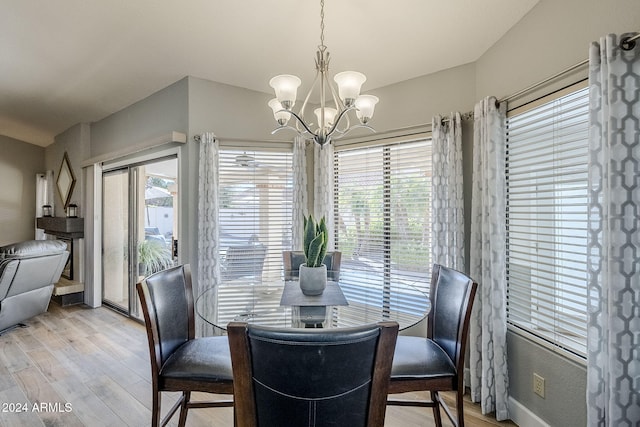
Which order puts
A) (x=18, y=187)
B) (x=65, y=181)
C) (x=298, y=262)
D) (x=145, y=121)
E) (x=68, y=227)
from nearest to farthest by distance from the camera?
(x=298, y=262)
(x=145, y=121)
(x=68, y=227)
(x=65, y=181)
(x=18, y=187)

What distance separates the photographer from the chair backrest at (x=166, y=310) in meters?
1.57

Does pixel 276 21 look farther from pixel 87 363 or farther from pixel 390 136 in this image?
pixel 87 363

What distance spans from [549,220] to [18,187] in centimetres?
798

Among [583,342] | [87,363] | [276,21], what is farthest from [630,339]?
[87,363]

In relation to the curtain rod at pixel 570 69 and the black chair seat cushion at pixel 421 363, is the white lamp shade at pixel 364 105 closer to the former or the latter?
the curtain rod at pixel 570 69

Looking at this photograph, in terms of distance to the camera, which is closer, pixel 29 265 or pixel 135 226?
pixel 29 265

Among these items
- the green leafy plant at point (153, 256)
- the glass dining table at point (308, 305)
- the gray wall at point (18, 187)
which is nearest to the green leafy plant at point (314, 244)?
the glass dining table at point (308, 305)

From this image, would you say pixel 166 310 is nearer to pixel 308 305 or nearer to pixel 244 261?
pixel 308 305

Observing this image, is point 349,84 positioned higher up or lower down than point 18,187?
higher up

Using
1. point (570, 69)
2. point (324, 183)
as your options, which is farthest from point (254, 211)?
point (570, 69)

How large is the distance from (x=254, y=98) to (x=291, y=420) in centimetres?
297

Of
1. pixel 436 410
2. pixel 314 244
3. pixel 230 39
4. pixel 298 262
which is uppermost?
pixel 230 39

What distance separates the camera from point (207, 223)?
2.94 m

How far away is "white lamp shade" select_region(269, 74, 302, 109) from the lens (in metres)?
1.70
